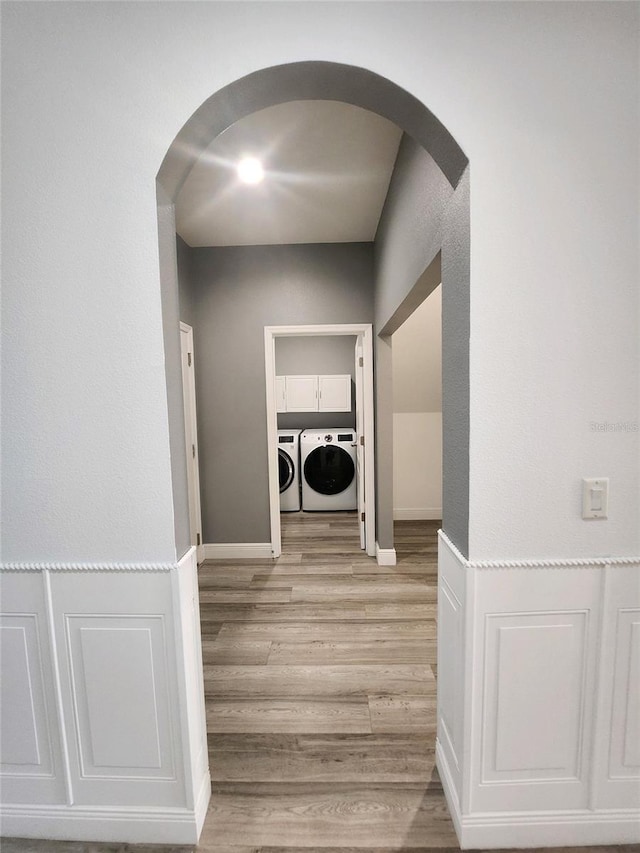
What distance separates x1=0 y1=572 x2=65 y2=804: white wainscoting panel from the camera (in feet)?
Answer: 4.09

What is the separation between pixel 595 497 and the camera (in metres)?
1.17

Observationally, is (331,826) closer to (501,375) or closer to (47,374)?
(501,375)

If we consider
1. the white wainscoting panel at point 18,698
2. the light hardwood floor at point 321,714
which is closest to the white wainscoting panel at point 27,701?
the white wainscoting panel at point 18,698

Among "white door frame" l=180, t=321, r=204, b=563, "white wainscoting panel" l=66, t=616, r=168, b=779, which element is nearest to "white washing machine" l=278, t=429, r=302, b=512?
"white door frame" l=180, t=321, r=204, b=563

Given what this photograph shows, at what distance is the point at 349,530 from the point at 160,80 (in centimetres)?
370

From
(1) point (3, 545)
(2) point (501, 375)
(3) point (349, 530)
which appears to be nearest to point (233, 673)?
(1) point (3, 545)

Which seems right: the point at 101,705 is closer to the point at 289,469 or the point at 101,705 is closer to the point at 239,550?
the point at 239,550

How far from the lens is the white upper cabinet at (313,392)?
16.2ft

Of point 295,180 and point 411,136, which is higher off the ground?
point 295,180

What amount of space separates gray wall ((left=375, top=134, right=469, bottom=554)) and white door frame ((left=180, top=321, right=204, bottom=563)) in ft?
5.21

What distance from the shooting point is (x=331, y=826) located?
4.25 ft

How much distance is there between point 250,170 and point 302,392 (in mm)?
2981

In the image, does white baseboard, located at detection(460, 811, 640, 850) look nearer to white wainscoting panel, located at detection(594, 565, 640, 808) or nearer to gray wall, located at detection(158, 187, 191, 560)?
white wainscoting panel, located at detection(594, 565, 640, 808)

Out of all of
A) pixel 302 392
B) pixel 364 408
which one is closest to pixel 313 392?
pixel 302 392
